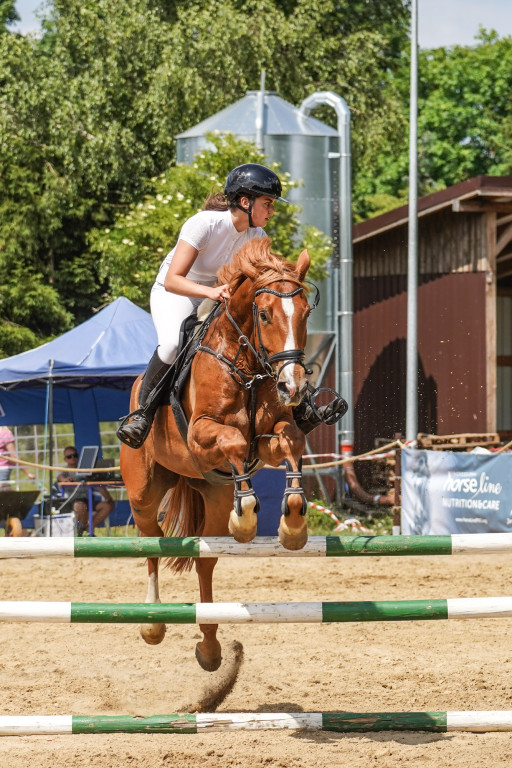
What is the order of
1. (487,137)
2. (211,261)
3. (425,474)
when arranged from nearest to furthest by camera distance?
1. (211,261)
2. (425,474)
3. (487,137)

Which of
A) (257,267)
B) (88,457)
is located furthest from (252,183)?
(88,457)

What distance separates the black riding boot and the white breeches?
0.08 meters

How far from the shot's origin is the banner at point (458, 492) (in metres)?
12.1

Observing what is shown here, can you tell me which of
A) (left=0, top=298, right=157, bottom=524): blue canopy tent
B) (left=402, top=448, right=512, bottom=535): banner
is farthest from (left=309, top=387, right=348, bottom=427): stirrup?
(left=0, top=298, right=157, bottom=524): blue canopy tent

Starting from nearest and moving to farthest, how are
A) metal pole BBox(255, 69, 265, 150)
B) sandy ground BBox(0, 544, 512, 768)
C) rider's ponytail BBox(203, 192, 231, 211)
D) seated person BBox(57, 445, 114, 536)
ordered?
1. sandy ground BBox(0, 544, 512, 768)
2. rider's ponytail BBox(203, 192, 231, 211)
3. seated person BBox(57, 445, 114, 536)
4. metal pole BBox(255, 69, 265, 150)

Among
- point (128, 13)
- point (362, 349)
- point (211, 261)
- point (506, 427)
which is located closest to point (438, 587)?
point (211, 261)

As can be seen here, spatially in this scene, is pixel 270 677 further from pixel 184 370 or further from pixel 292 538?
pixel 292 538

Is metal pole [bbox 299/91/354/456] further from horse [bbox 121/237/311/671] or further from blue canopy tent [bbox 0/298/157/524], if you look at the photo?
horse [bbox 121/237/311/671]

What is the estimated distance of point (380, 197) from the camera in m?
36.6

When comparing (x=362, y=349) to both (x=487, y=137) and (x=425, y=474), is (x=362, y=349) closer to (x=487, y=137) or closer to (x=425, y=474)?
(x=425, y=474)

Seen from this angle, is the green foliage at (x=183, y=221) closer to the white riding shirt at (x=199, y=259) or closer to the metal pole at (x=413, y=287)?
the metal pole at (x=413, y=287)

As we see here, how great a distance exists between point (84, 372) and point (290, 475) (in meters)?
8.17

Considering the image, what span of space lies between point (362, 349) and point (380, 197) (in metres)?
17.8

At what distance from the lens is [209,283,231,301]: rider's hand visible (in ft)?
16.8
